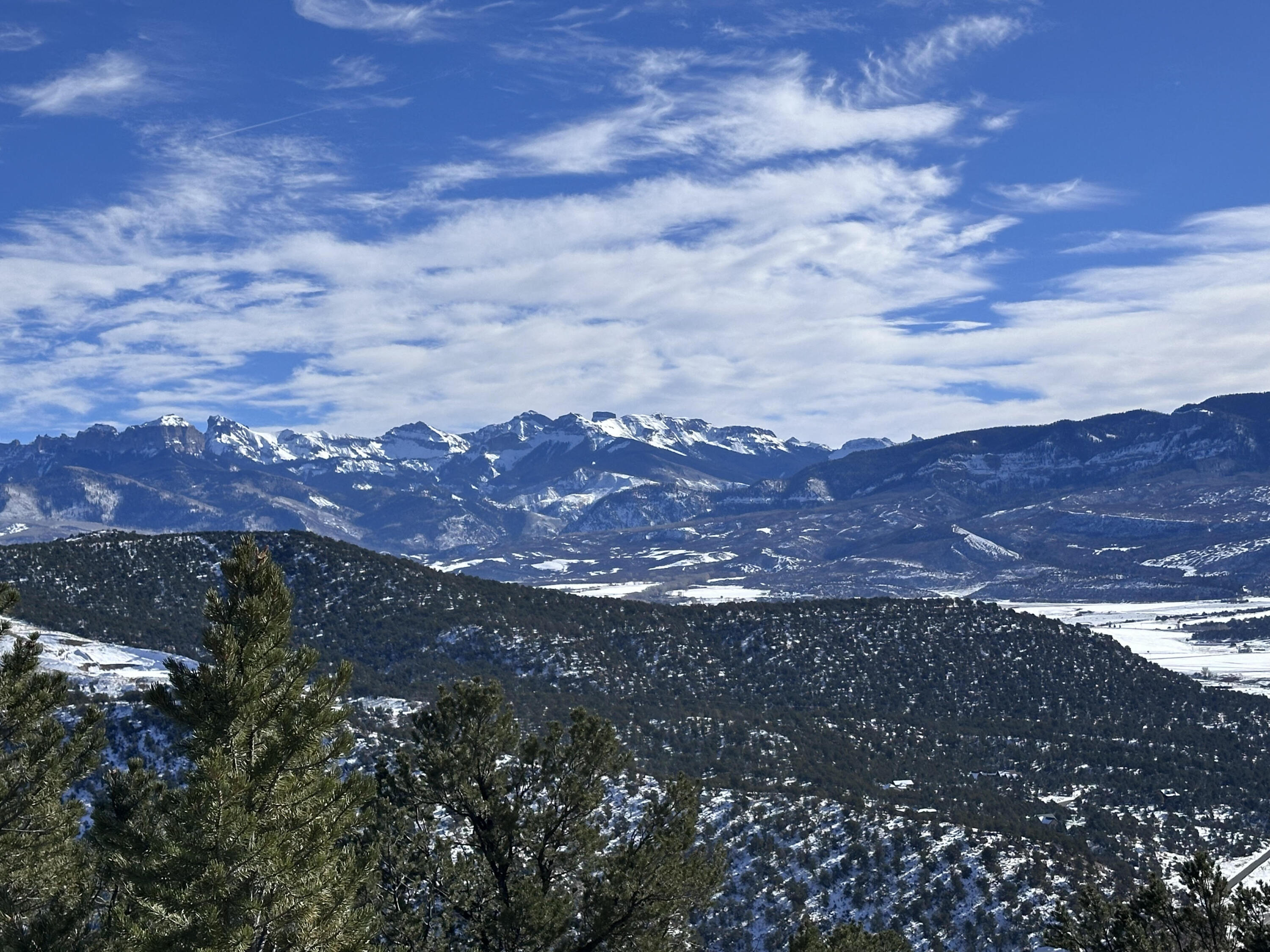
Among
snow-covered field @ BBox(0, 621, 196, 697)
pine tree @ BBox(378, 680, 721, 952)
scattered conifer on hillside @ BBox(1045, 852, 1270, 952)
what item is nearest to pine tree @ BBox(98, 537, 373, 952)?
pine tree @ BBox(378, 680, 721, 952)

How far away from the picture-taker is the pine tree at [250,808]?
13.3 m

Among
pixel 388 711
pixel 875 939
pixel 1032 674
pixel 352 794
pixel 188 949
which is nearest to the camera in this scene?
pixel 188 949

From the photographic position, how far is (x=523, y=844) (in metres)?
23.7

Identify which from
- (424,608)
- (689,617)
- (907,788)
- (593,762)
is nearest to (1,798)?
(593,762)

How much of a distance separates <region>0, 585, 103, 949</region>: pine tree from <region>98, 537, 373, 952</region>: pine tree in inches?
372

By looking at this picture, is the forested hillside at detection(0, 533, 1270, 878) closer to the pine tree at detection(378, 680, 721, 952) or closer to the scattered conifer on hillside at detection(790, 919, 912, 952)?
the scattered conifer on hillside at detection(790, 919, 912, 952)

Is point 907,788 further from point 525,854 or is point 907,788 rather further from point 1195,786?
point 525,854

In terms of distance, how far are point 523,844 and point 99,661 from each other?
318 feet

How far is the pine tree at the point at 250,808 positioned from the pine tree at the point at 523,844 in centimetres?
826

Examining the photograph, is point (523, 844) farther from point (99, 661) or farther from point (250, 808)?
point (99, 661)

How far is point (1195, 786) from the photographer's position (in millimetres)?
100375

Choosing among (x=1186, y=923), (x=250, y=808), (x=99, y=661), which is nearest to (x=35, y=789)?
(x=250, y=808)

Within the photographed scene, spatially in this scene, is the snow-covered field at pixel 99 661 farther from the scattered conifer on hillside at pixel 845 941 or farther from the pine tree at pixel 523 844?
the scattered conifer on hillside at pixel 845 941

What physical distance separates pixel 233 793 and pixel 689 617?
14621 cm
